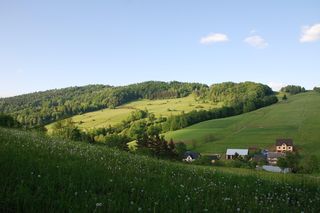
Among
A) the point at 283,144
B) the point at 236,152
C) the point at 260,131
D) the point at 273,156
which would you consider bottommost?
the point at 273,156

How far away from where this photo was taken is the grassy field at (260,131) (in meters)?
120

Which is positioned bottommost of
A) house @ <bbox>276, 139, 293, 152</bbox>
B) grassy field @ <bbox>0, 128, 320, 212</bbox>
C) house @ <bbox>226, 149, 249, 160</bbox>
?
house @ <bbox>226, 149, 249, 160</bbox>

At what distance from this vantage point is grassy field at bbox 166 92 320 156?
120 meters

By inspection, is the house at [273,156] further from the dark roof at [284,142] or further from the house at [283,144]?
the dark roof at [284,142]

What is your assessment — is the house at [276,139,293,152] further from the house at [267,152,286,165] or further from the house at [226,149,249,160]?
the house at [226,149,249,160]

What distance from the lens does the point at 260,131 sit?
135m

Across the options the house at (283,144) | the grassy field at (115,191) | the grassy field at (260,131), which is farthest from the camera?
the grassy field at (260,131)

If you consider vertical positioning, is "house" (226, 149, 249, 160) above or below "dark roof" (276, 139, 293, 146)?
below

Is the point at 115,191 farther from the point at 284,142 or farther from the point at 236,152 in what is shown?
the point at 284,142

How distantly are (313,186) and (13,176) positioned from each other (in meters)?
8.49

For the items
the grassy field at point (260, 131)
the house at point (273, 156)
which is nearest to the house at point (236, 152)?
the grassy field at point (260, 131)

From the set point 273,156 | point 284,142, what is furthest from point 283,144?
point 273,156

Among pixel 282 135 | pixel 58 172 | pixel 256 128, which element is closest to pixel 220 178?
pixel 58 172

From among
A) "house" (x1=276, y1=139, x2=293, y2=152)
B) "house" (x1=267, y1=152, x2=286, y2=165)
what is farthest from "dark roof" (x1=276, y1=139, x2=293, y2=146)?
"house" (x1=267, y1=152, x2=286, y2=165)
